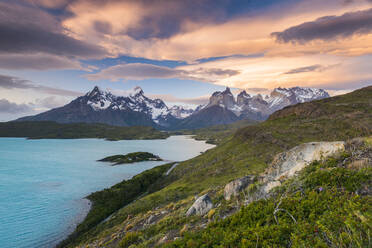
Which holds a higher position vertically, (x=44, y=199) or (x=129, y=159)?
(x=44, y=199)

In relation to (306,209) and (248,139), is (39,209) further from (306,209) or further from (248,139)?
(248,139)

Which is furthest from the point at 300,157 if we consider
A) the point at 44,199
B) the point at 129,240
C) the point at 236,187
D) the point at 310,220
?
the point at 44,199

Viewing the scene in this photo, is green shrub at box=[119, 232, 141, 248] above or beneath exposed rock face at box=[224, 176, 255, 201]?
beneath

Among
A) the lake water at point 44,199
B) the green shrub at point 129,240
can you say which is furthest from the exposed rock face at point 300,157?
the lake water at point 44,199

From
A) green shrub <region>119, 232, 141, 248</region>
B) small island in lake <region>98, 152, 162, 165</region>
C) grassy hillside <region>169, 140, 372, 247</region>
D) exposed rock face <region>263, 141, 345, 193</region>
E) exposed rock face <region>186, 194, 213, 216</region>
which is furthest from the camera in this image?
small island in lake <region>98, 152, 162, 165</region>

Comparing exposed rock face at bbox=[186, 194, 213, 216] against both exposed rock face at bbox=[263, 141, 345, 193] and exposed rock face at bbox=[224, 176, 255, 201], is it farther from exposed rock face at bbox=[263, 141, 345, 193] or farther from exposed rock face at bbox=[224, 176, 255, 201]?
exposed rock face at bbox=[263, 141, 345, 193]

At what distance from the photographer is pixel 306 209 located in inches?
392

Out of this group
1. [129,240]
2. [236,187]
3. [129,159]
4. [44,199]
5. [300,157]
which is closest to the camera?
[129,240]

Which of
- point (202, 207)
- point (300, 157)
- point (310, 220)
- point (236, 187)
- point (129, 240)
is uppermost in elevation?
point (310, 220)

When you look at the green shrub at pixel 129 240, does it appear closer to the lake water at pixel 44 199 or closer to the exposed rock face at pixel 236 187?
the exposed rock face at pixel 236 187

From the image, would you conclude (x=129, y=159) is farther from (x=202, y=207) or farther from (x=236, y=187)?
(x=236, y=187)

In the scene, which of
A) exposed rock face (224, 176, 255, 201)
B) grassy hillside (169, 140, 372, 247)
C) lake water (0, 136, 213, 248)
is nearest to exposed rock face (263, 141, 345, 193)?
exposed rock face (224, 176, 255, 201)

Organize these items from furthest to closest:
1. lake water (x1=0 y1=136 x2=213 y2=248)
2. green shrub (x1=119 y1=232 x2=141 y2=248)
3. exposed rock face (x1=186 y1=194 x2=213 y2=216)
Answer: lake water (x1=0 y1=136 x2=213 y2=248)
exposed rock face (x1=186 y1=194 x2=213 y2=216)
green shrub (x1=119 y1=232 x2=141 y2=248)

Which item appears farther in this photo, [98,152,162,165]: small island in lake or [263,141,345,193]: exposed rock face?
[98,152,162,165]: small island in lake
